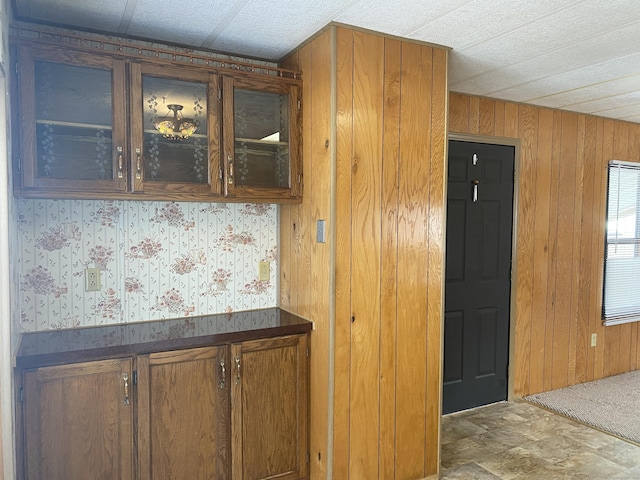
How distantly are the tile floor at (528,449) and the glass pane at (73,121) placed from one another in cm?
249

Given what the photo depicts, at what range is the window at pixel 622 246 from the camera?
441cm

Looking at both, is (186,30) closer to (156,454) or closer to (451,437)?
(156,454)

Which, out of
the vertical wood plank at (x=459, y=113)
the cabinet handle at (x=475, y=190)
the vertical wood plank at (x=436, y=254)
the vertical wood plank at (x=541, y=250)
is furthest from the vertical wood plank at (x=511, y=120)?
the vertical wood plank at (x=436, y=254)

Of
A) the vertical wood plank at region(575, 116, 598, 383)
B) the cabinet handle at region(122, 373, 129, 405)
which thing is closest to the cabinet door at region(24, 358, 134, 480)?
the cabinet handle at region(122, 373, 129, 405)

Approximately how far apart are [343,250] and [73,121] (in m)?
1.34

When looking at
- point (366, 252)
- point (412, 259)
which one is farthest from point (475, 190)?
point (366, 252)

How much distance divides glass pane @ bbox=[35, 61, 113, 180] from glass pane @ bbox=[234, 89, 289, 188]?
61 cm

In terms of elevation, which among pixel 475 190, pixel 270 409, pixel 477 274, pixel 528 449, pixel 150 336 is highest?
pixel 475 190

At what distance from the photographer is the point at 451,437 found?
326 cm

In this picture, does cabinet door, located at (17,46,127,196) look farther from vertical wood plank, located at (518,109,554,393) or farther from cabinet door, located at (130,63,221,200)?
vertical wood plank, located at (518,109,554,393)

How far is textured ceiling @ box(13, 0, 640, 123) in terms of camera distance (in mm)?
2115

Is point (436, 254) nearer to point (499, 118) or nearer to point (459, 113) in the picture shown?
point (459, 113)

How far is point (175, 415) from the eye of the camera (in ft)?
7.53

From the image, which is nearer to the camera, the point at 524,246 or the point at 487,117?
the point at 487,117
